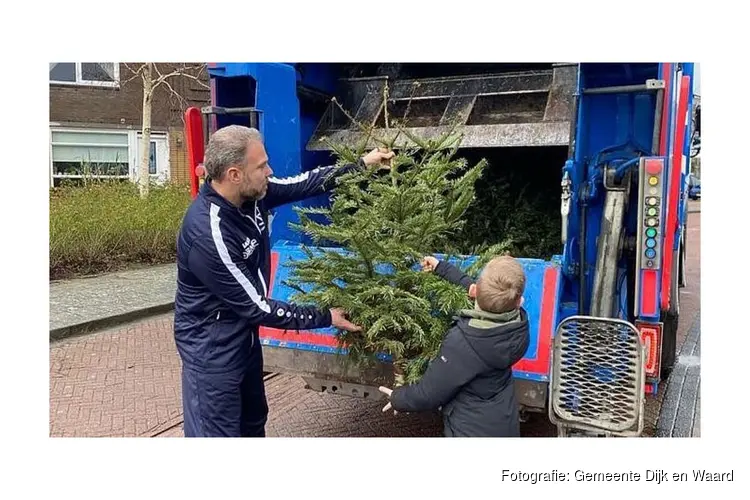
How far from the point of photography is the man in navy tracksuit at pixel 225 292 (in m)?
2.33

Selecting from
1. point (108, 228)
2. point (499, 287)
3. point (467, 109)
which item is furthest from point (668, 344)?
point (108, 228)

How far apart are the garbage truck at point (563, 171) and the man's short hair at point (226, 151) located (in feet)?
2.36

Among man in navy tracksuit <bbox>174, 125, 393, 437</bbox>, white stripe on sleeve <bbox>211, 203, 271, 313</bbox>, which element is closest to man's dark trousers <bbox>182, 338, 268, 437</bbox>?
man in navy tracksuit <bbox>174, 125, 393, 437</bbox>

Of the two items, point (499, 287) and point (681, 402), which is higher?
point (499, 287)

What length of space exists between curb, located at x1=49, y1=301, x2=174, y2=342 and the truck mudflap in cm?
320

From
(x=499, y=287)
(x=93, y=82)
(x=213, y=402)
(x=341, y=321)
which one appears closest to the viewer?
(x=499, y=287)

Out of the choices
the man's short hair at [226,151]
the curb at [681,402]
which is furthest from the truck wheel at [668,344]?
the man's short hair at [226,151]

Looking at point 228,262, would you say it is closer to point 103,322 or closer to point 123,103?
point 103,322

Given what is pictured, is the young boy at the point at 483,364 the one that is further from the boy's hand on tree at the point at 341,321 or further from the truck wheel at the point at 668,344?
the truck wheel at the point at 668,344

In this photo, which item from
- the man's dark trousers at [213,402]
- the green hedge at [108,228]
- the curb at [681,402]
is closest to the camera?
the man's dark trousers at [213,402]

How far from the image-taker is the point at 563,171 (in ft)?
9.73

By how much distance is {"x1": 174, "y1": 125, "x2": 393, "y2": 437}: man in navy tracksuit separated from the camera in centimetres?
233

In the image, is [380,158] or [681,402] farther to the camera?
[681,402]

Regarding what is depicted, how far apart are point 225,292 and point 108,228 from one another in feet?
21.0
